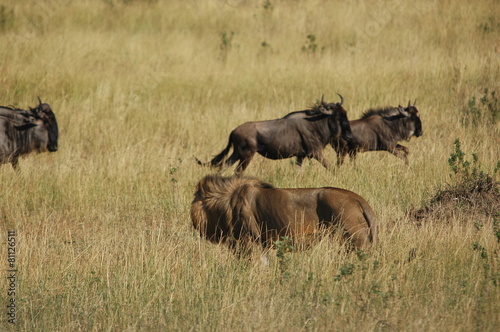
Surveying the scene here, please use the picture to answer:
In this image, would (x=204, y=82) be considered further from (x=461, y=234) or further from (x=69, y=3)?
(x=461, y=234)

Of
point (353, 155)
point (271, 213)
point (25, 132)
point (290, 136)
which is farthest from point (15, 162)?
point (271, 213)

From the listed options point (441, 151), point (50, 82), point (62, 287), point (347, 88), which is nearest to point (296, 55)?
point (347, 88)

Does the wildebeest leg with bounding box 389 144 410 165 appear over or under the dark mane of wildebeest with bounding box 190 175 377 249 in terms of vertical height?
over

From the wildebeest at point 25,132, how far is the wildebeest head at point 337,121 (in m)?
3.84

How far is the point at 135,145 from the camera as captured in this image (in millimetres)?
10086

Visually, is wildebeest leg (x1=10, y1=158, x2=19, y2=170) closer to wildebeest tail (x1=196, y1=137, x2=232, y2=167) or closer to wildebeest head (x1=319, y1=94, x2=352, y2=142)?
wildebeest tail (x1=196, y1=137, x2=232, y2=167)

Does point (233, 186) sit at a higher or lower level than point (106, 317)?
higher

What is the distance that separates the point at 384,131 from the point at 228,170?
252cm

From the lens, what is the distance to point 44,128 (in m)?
9.62

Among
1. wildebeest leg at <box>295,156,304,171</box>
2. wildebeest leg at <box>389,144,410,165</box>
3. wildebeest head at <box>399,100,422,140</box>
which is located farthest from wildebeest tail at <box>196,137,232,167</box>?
wildebeest head at <box>399,100,422,140</box>

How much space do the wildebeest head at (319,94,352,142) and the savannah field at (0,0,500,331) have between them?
2.00 feet

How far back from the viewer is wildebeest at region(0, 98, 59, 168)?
9297 mm

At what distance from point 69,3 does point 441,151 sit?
12.0 m

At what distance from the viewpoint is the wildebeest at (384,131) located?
10.2 metres
